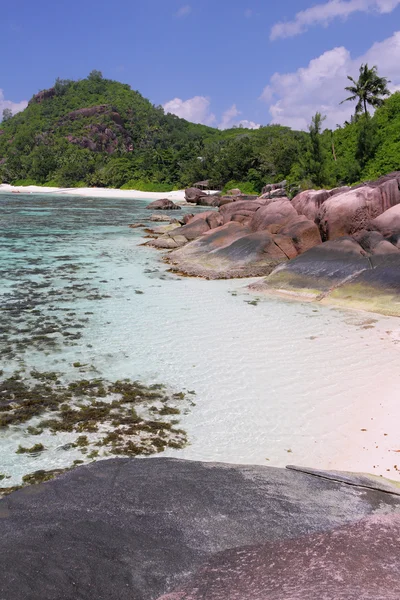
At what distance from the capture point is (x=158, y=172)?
85750 millimetres

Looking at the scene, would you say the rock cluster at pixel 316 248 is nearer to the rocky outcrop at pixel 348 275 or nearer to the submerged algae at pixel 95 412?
the rocky outcrop at pixel 348 275

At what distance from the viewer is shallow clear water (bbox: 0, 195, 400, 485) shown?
5258 mm

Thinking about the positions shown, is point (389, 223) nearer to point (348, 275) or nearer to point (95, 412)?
point (348, 275)

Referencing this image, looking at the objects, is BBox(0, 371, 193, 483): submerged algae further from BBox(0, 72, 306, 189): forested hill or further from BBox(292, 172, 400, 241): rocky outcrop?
BBox(0, 72, 306, 189): forested hill

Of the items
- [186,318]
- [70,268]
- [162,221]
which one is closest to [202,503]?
[186,318]

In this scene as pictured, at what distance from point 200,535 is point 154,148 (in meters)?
111

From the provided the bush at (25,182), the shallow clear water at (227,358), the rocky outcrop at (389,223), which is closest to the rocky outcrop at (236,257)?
the shallow clear water at (227,358)

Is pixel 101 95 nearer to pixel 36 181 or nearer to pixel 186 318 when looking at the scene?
pixel 36 181

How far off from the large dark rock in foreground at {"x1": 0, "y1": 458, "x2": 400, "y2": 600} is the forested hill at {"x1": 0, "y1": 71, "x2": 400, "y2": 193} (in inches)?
1586

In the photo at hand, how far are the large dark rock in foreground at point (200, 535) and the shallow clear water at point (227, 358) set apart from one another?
1135mm

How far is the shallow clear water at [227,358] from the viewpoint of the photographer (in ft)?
17.3

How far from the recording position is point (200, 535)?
3100 millimetres

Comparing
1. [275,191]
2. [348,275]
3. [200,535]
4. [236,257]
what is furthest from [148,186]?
[200,535]

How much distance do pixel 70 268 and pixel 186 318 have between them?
24.5ft
